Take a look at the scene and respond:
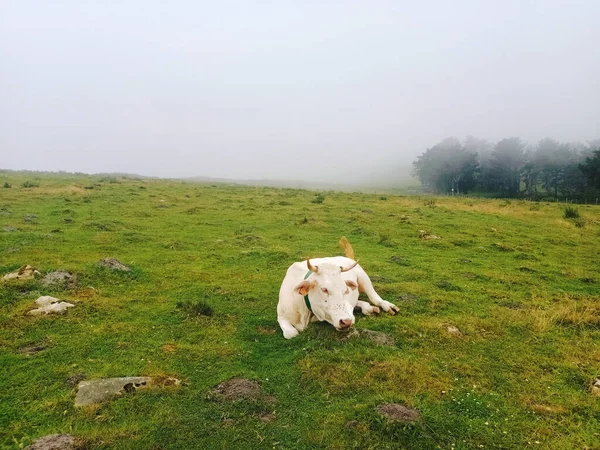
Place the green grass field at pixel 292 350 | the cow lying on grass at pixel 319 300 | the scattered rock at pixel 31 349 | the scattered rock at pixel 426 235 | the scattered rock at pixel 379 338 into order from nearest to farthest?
the green grass field at pixel 292 350, the scattered rock at pixel 31 349, the scattered rock at pixel 379 338, the cow lying on grass at pixel 319 300, the scattered rock at pixel 426 235

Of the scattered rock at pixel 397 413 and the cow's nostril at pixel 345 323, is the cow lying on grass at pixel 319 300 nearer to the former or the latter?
the cow's nostril at pixel 345 323

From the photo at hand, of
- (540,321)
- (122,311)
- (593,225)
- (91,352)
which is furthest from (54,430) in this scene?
(593,225)

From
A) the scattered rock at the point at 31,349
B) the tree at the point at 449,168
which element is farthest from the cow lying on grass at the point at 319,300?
the tree at the point at 449,168

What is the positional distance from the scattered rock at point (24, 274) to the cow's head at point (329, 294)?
299 inches

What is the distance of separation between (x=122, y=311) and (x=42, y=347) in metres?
2.16

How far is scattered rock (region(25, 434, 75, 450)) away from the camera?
5.00 meters

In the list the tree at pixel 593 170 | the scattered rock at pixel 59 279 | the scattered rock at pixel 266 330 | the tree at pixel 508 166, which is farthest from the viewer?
the tree at pixel 508 166

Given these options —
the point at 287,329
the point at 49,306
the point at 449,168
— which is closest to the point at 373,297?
the point at 287,329

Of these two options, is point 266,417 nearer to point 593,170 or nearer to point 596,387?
point 596,387

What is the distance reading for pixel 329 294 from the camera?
8.13 m

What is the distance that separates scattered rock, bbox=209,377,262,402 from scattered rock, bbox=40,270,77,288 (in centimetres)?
668

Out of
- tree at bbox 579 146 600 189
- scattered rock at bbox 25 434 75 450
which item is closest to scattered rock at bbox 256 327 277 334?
scattered rock at bbox 25 434 75 450

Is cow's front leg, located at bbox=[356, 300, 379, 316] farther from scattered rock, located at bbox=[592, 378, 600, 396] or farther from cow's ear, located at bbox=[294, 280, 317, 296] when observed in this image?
scattered rock, located at bbox=[592, 378, 600, 396]

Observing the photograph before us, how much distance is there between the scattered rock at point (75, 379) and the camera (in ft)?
21.5
